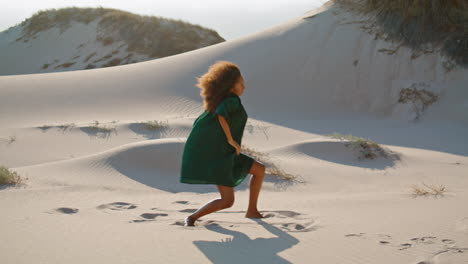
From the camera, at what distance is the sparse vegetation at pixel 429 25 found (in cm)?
1208

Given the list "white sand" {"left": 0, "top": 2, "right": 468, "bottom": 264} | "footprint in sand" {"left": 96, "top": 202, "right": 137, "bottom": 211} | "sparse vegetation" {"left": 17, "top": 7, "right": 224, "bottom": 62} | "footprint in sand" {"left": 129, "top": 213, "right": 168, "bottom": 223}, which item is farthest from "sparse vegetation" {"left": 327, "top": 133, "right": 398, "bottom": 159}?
"sparse vegetation" {"left": 17, "top": 7, "right": 224, "bottom": 62}

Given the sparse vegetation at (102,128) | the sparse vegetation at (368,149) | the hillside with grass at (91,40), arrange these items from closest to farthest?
the sparse vegetation at (368,149) → the sparse vegetation at (102,128) → the hillside with grass at (91,40)

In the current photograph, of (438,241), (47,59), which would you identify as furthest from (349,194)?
(47,59)

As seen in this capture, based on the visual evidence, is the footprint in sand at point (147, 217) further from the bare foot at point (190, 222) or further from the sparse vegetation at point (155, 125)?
the sparse vegetation at point (155, 125)

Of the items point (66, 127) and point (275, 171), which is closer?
point (275, 171)

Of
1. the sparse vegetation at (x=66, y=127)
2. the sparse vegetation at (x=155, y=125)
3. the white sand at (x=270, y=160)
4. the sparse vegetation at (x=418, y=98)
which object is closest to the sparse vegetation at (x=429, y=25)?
the white sand at (x=270, y=160)

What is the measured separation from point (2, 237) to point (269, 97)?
10698 millimetres

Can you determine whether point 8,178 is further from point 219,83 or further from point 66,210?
point 219,83

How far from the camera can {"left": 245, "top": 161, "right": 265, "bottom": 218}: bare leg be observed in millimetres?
3977

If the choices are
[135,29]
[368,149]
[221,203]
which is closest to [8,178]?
[221,203]

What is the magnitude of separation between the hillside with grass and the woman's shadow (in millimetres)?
28284

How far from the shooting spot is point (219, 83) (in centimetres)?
381

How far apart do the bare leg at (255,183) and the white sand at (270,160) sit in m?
0.13

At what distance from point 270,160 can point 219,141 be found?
337 cm
